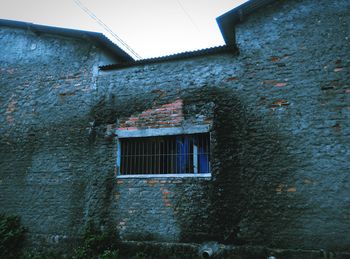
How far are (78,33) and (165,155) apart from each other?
417cm

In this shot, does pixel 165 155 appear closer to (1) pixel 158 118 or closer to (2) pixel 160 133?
(2) pixel 160 133

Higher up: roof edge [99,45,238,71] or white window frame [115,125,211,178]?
roof edge [99,45,238,71]

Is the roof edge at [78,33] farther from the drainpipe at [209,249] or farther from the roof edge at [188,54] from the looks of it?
the drainpipe at [209,249]

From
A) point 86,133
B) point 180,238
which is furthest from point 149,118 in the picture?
point 180,238

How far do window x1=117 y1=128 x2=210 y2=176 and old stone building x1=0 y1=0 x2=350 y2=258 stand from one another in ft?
0.08

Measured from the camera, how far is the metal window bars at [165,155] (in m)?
6.33

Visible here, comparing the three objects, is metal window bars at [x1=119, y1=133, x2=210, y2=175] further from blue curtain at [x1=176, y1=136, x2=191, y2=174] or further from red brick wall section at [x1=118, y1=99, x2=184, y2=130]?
red brick wall section at [x1=118, y1=99, x2=184, y2=130]

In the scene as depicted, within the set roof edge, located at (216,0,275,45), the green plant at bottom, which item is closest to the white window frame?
the green plant at bottom

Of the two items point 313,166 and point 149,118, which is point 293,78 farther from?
point 149,118

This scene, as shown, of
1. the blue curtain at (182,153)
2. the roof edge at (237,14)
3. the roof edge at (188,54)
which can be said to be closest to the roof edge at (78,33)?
the roof edge at (188,54)

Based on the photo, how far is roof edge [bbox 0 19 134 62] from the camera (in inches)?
302

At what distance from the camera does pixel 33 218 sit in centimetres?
729

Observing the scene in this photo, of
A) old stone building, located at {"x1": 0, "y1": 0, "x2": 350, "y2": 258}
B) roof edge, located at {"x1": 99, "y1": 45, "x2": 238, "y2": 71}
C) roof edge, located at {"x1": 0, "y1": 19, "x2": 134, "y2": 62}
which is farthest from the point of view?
roof edge, located at {"x1": 0, "y1": 19, "x2": 134, "y2": 62}

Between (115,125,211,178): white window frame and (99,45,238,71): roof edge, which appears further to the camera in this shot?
(99,45,238,71): roof edge
